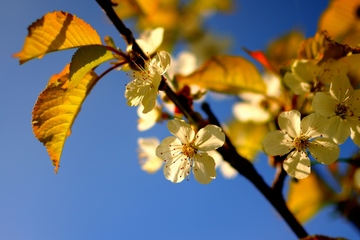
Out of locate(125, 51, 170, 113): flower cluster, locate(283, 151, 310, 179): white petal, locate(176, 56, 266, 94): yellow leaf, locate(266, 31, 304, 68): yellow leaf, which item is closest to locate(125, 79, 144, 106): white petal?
locate(125, 51, 170, 113): flower cluster

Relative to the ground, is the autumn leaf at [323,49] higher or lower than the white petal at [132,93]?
lower

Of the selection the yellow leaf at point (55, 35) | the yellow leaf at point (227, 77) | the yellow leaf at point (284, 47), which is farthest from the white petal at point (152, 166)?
the yellow leaf at point (284, 47)

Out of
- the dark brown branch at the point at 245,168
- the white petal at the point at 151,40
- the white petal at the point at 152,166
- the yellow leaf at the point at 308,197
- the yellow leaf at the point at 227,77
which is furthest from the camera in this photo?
the yellow leaf at the point at 308,197

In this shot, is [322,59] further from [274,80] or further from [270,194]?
[274,80]

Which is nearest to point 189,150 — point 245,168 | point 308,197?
point 245,168

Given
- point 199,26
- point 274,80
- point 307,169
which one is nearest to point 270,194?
point 307,169

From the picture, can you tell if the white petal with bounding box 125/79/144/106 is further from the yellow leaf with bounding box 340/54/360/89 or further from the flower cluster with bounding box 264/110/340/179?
the yellow leaf with bounding box 340/54/360/89

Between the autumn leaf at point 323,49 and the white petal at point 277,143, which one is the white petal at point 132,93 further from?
the autumn leaf at point 323,49
